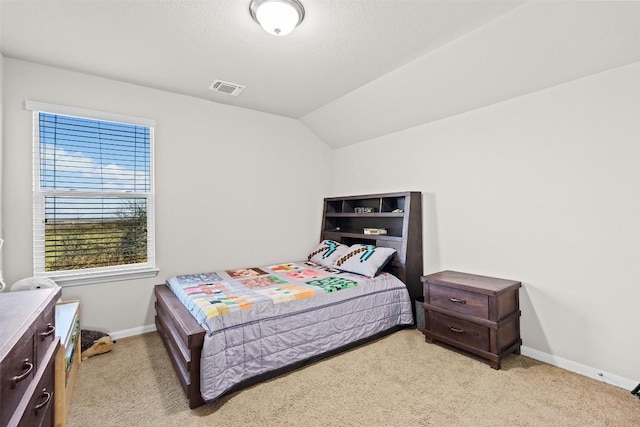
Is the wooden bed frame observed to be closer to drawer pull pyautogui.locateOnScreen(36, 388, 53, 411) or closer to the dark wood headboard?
the dark wood headboard

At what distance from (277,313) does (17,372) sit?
5.06 ft

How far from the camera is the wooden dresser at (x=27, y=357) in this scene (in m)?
0.85

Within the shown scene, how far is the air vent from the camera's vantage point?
118 inches

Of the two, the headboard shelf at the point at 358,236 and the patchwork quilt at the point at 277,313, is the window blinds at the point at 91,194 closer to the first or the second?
the patchwork quilt at the point at 277,313

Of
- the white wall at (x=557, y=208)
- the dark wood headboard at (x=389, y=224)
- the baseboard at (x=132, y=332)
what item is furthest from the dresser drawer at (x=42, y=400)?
the white wall at (x=557, y=208)

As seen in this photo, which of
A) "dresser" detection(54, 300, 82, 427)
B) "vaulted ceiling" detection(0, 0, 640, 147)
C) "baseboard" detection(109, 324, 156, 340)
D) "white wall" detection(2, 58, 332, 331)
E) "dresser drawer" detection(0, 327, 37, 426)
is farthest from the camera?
"baseboard" detection(109, 324, 156, 340)

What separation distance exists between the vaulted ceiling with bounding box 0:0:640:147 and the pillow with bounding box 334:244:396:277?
1.50 m

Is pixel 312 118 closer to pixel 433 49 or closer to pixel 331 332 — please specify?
pixel 433 49

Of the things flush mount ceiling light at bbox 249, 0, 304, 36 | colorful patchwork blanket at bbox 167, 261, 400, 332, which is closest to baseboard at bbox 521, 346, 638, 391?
colorful patchwork blanket at bbox 167, 261, 400, 332

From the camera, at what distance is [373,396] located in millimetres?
2021

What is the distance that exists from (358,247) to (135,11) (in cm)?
280

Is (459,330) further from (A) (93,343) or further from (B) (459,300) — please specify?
(A) (93,343)

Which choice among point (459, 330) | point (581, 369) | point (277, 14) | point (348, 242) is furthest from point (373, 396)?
point (277, 14)

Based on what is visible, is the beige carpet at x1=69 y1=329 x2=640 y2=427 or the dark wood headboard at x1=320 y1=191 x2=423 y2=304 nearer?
the beige carpet at x1=69 y1=329 x2=640 y2=427
